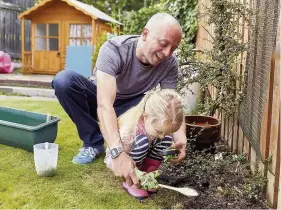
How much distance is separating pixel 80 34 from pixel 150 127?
5529 mm

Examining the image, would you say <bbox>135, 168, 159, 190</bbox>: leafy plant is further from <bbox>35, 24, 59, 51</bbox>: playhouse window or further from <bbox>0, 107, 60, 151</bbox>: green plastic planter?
<bbox>35, 24, 59, 51</bbox>: playhouse window

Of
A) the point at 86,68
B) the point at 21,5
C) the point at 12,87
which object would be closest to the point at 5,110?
the point at 12,87

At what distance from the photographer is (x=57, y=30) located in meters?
7.19

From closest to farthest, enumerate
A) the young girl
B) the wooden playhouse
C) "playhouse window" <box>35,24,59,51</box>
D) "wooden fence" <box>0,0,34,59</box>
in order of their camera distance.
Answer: the young girl < the wooden playhouse < "playhouse window" <box>35,24,59,51</box> < "wooden fence" <box>0,0,34,59</box>

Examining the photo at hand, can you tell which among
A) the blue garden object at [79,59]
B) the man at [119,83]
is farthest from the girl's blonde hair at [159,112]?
the blue garden object at [79,59]

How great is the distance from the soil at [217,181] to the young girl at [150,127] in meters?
0.20

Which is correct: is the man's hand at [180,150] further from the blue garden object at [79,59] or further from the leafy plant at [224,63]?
the blue garden object at [79,59]

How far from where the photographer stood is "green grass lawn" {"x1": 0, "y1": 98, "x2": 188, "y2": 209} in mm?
1785

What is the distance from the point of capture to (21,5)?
10.4 m

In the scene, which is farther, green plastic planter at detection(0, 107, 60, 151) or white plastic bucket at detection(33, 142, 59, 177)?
green plastic planter at detection(0, 107, 60, 151)

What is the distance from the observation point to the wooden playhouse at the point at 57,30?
6863mm

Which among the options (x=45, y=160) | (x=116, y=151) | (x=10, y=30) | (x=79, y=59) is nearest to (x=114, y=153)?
(x=116, y=151)

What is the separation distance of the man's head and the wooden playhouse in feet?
16.2

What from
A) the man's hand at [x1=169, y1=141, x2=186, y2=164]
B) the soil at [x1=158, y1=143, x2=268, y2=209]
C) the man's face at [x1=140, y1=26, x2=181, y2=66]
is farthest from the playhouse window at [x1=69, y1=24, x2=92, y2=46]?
the man's hand at [x1=169, y1=141, x2=186, y2=164]
